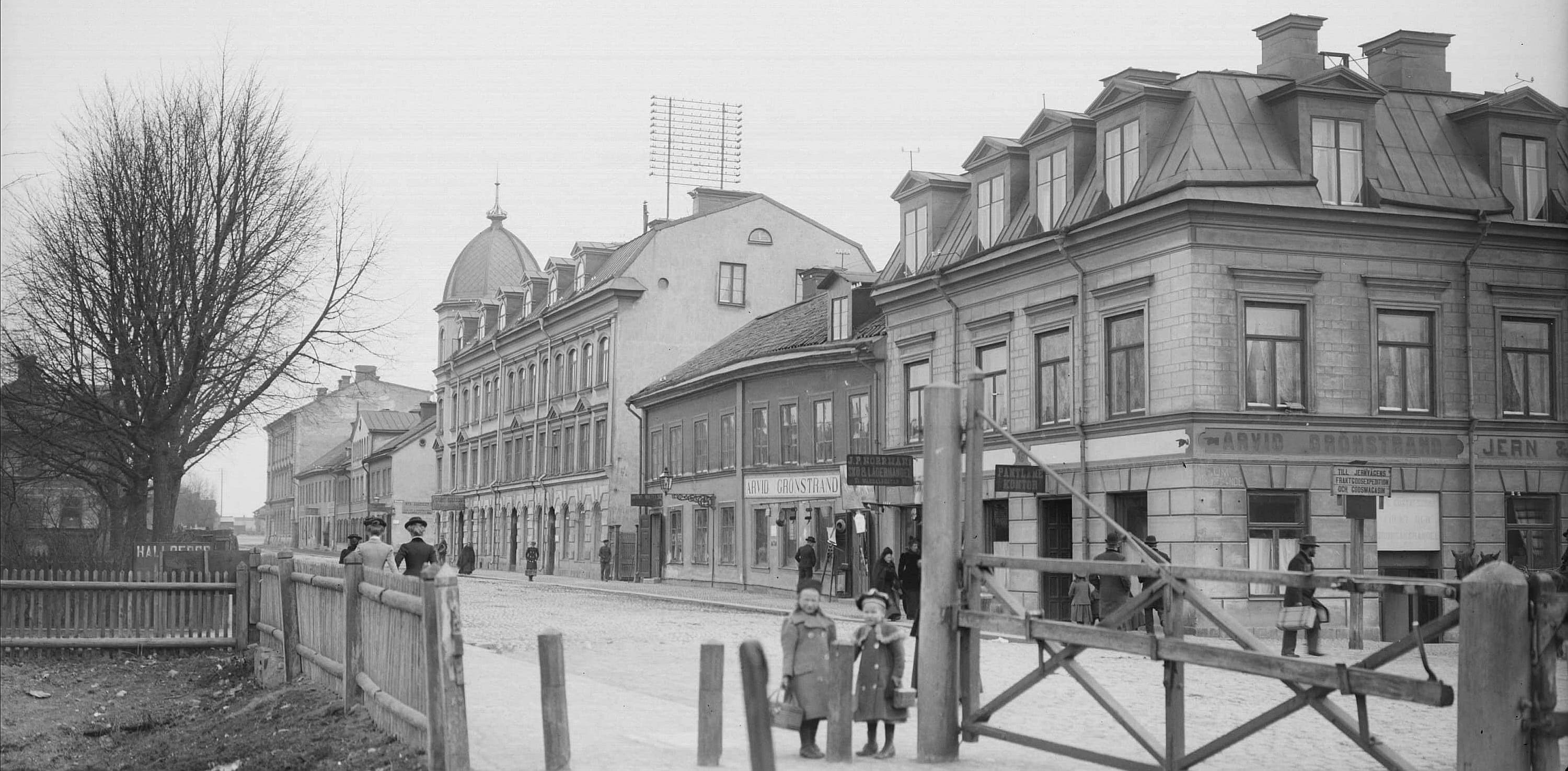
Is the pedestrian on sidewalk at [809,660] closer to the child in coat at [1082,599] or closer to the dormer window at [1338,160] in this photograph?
the child in coat at [1082,599]

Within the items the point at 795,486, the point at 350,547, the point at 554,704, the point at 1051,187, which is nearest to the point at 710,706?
the point at 554,704

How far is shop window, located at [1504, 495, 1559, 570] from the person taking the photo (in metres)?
26.0

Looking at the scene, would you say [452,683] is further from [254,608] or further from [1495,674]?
[254,608]

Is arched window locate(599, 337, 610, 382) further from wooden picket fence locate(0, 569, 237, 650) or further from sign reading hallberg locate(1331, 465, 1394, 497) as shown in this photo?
wooden picket fence locate(0, 569, 237, 650)

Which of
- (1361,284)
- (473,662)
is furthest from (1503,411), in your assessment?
(473,662)

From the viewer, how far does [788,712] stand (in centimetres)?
1084

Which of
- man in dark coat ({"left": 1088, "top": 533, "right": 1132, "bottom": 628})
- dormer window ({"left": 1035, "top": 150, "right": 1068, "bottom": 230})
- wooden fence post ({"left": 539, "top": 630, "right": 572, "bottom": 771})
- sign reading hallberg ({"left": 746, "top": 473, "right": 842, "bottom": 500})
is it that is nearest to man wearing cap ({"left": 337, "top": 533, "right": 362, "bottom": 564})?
wooden fence post ({"left": 539, "top": 630, "right": 572, "bottom": 771})

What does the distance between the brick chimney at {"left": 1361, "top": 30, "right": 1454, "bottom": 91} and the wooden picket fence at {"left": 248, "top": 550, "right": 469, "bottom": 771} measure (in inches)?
846

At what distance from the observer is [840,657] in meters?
10.7

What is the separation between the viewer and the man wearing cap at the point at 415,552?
652 inches

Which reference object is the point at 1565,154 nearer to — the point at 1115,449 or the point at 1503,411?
the point at 1503,411

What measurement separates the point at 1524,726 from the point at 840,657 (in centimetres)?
452

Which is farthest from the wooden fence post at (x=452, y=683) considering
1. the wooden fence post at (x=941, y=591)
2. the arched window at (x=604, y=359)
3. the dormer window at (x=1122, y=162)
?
the arched window at (x=604, y=359)

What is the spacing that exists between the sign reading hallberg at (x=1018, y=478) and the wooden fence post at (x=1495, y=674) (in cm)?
1936
